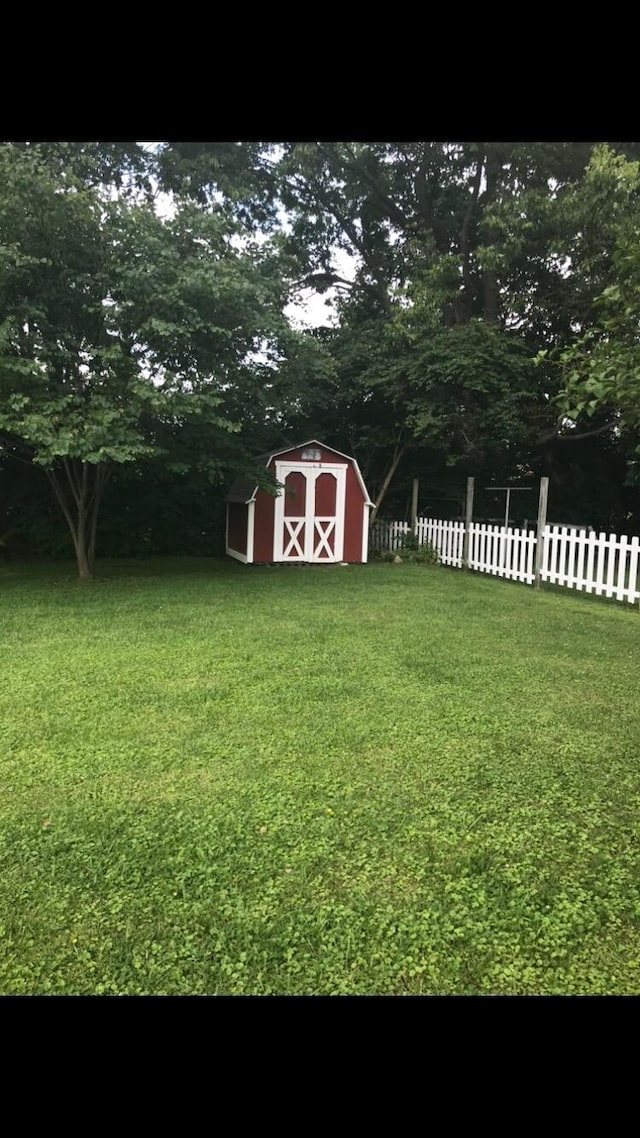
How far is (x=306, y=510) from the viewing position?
40.0 ft

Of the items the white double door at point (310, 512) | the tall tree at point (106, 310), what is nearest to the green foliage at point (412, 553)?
the white double door at point (310, 512)

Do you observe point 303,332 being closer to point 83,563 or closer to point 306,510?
point 306,510

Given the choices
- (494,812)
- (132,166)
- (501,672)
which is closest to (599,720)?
(501,672)

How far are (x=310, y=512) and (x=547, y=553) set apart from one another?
13.4ft

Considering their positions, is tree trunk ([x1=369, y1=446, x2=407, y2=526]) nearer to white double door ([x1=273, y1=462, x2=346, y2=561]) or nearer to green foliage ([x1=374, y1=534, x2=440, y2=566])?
green foliage ([x1=374, y1=534, x2=440, y2=566])

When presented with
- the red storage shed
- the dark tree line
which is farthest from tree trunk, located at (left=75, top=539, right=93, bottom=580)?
the red storage shed

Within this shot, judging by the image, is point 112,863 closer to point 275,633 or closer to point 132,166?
point 275,633

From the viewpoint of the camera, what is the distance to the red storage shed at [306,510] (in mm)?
11969

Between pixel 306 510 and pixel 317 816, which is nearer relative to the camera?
pixel 317 816

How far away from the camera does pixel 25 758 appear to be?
337 cm

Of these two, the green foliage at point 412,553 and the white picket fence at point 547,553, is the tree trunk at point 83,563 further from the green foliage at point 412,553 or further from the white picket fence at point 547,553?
the white picket fence at point 547,553

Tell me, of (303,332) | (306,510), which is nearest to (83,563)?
(306,510)
